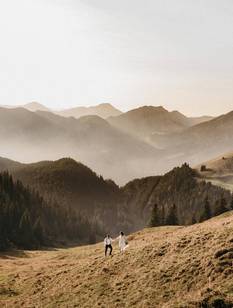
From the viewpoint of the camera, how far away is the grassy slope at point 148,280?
31672 millimetres

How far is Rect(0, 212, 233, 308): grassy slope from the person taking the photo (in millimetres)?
31672

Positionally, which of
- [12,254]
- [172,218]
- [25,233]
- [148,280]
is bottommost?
[12,254]

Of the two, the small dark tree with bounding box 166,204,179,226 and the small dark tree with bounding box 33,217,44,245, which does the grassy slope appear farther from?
the small dark tree with bounding box 33,217,44,245

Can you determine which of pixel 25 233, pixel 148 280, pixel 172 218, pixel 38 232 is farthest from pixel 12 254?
pixel 148 280

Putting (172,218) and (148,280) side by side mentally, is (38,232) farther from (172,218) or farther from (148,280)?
(148,280)

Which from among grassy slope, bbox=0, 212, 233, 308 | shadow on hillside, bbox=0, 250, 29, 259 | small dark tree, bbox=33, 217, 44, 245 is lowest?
shadow on hillside, bbox=0, 250, 29, 259

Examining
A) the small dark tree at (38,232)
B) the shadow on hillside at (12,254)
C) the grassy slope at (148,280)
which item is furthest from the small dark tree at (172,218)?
the grassy slope at (148,280)

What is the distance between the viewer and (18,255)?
12862cm

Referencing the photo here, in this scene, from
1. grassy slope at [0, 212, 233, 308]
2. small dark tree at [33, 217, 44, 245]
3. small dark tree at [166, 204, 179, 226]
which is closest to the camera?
grassy slope at [0, 212, 233, 308]

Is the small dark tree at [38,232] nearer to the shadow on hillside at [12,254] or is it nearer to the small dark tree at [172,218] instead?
the shadow on hillside at [12,254]

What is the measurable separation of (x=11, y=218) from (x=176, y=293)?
148027 millimetres

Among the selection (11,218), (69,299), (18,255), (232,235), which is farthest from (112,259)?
(11,218)

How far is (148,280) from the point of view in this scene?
35.5 m

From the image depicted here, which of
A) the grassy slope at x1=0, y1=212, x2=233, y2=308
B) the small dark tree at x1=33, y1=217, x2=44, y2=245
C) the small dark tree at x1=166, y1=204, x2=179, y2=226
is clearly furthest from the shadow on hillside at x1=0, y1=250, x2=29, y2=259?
the grassy slope at x1=0, y1=212, x2=233, y2=308
